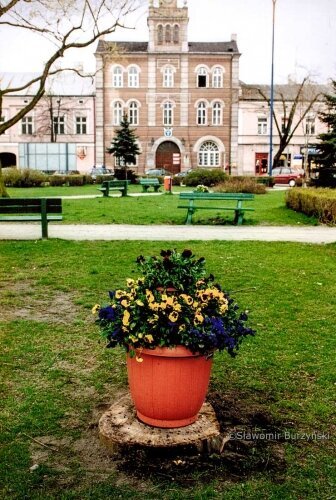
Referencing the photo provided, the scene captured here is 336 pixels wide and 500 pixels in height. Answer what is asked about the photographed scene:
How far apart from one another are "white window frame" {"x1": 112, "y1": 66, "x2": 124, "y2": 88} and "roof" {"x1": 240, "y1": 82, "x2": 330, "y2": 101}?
12.1 meters

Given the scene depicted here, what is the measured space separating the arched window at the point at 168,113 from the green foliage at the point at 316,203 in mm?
37608

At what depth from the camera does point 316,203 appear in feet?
53.4

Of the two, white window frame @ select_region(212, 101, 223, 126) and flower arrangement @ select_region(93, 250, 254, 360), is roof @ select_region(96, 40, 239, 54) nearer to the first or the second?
white window frame @ select_region(212, 101, 223, 126)

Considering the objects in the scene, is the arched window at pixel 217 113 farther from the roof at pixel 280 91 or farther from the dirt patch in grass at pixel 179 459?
the dirt patch in grass at pixel 179 459

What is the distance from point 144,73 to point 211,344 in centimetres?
5454

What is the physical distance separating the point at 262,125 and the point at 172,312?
187 ft

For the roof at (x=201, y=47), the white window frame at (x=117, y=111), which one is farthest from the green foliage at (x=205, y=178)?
the roof at (x=201, y=47)

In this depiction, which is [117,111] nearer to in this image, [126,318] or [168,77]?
[168,77]

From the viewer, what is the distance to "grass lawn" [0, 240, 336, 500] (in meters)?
3.29

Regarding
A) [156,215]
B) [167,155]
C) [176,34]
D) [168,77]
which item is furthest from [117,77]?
[156,215]

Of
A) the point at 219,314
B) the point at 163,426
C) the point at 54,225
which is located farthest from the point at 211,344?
the point at 54,225

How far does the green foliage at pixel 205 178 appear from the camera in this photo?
3563 cm

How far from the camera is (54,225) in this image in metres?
15.1

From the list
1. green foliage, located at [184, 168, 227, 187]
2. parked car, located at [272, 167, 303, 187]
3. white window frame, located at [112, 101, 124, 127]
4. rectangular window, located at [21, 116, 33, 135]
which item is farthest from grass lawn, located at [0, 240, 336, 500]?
rectangular window, located at [21, 116, 33, 135]
